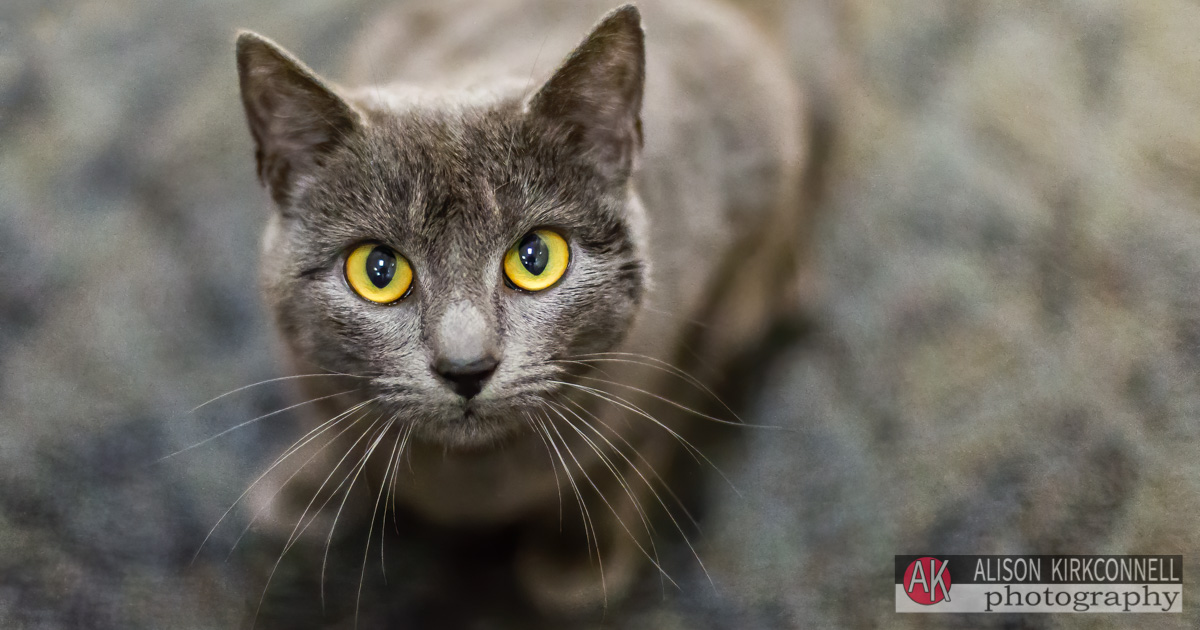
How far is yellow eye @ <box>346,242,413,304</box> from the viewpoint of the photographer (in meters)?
0.98

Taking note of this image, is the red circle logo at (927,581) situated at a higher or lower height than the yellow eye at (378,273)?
lower

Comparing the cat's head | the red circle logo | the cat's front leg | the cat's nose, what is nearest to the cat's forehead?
the cat's head

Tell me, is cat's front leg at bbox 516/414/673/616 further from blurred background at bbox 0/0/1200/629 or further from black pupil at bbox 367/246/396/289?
black pupil at bbox 367/246/396/289

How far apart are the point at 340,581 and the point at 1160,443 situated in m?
1.12

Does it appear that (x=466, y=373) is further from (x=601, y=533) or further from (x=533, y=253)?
(x=601, y=533)

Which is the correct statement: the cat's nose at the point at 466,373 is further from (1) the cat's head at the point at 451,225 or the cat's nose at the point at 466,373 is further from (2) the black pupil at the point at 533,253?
(2) the black pupil at the point at 533,253

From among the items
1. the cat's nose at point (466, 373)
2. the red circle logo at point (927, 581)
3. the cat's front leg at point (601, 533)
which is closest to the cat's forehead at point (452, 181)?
the cat's nose at point (466, 373)

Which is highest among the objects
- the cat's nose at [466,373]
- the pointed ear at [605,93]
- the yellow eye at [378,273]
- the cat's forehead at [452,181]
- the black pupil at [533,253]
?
the pointed ear at [605,93]

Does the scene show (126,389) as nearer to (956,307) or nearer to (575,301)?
(575,301)

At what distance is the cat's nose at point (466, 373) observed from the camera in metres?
0.90

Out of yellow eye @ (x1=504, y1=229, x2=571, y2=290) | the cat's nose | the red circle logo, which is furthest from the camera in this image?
the red circle logo

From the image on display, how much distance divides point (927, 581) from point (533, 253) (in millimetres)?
662

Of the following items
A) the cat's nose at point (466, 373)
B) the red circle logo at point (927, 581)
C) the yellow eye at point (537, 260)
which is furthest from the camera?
the red circle logo at point (927, 581)

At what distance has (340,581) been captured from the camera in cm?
107
